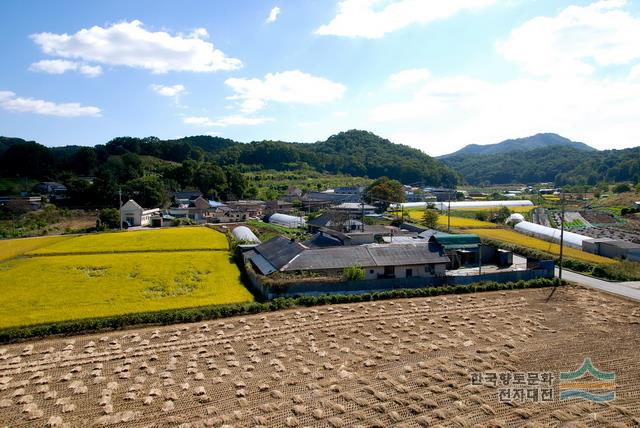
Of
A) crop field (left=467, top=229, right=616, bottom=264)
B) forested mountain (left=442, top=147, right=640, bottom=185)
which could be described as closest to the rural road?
crop field (left=467, top=229, right=616, bottom=264)

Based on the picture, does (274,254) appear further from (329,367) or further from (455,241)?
(329,367)

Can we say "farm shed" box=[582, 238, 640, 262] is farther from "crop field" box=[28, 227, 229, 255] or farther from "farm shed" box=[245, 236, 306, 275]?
"crop field" box=[28, 227, 229, 255]

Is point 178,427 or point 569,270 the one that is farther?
point 569,270

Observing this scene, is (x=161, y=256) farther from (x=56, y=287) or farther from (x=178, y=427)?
(x=178, y=427)

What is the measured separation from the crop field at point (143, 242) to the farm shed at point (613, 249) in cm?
2232

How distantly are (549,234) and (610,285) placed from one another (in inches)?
552

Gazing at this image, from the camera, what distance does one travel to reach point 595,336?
13.5 m

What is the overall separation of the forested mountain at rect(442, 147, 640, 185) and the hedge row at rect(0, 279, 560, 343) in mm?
97927

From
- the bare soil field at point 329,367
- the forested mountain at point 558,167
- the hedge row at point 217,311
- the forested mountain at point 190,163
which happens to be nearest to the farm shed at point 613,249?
the hedge row at point 217,311

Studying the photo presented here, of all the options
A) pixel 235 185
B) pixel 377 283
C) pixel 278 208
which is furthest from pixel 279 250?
pixel 235 185

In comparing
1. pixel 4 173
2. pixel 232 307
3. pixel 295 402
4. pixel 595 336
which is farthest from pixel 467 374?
pixel 4 173

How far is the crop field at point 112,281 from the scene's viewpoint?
15180mm

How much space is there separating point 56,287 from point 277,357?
11.2 meters

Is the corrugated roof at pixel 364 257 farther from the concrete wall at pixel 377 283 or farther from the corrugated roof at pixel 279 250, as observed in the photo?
the concrete wall at pixel 377 283
